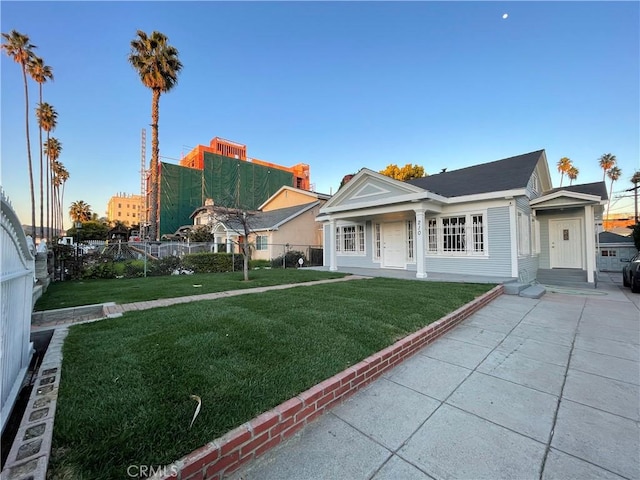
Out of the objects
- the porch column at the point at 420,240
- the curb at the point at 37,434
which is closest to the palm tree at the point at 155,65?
the porch column at the point at 420,240

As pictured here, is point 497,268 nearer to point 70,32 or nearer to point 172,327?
point 172,327

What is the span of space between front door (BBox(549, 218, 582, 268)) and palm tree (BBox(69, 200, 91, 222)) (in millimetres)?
73692

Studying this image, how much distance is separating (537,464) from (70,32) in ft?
42.2

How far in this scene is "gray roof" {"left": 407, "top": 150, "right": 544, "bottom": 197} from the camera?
32.2 feet

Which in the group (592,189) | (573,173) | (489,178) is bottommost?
(592,189)

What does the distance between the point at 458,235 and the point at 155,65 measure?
2103 centimetres

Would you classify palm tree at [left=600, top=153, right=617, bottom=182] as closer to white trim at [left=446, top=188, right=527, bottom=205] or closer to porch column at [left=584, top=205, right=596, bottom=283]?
porch column at [left=584, top=205, right=596, bottom=283]

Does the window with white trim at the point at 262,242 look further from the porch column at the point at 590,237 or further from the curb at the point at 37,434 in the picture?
the curb at the point at 37,434

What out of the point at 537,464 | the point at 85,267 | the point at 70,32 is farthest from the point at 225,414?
the point at 85,267

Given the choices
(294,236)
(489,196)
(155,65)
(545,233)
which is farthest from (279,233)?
(545,233)

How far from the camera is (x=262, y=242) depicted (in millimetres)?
19328

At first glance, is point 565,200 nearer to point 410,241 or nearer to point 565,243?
point 565,243

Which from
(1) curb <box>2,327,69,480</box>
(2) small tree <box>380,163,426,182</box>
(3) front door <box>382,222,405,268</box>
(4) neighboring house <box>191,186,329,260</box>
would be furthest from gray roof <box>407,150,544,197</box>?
(2) small tree <box>380,163,426,182</box>

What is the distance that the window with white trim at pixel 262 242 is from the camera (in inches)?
749
